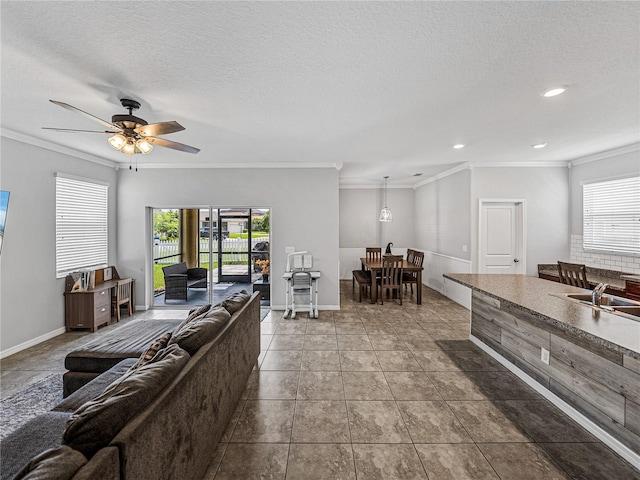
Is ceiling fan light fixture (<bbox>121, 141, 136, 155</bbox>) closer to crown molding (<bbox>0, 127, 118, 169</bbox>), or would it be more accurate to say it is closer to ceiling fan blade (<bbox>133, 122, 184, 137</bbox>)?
ceiling fan blade (<bbox>133, 122, 184, 137</bbox>)

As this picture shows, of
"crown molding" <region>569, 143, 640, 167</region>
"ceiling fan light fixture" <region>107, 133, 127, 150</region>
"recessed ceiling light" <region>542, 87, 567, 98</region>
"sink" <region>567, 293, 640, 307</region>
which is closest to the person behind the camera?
"sink" <region>567, 293, 640, 307</region>

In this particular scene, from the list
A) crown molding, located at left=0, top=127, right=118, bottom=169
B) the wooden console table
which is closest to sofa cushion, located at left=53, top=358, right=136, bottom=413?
the wooden console table

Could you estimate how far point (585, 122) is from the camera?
3.17 meters

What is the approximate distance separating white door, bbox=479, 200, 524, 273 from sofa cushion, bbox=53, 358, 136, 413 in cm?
550

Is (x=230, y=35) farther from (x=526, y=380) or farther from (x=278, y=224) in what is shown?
(x=526, y=380)

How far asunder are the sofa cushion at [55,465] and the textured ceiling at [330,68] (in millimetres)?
2059

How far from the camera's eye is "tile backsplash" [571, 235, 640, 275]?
404cm

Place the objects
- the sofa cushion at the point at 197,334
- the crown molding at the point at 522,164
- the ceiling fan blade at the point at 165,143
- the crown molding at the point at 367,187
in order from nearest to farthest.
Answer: the sofa cushion at the point at 197,334
the ceiling fan blade at the point at 165,143
the crown molding at the point at 522,164
the crown molding at the point at 367,187

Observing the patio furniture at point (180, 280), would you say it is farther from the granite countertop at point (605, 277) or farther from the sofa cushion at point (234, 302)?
the granite countertop at point (605, 277)

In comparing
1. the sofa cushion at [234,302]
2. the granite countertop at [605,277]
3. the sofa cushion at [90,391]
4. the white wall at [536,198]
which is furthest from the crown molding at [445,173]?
the sofa cushion at [90,391]

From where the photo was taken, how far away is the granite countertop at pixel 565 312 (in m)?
1.62

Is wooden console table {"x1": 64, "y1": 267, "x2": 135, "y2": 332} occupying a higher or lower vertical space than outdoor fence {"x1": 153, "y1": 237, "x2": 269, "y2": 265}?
lower

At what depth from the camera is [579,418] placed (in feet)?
7.06

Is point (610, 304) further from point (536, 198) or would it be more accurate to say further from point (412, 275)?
point (412, 275)
